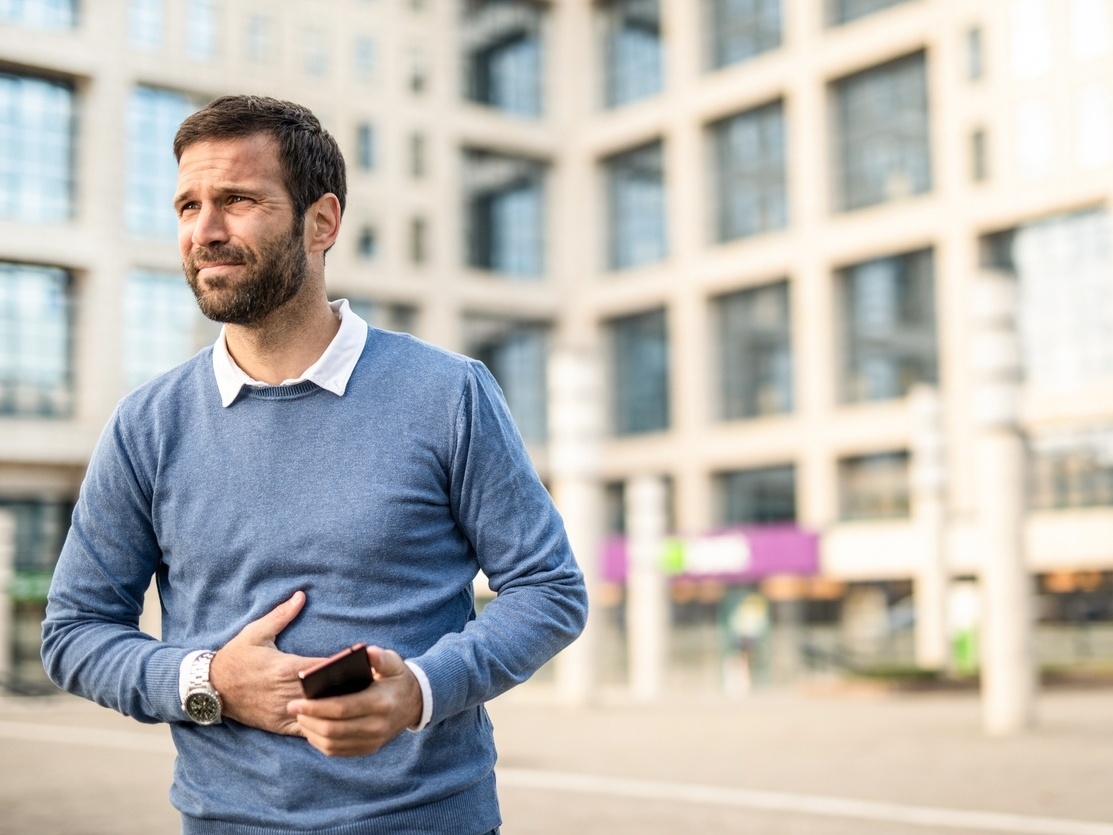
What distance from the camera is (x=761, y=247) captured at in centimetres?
A: 4809

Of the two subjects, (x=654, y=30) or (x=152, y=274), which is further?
(x=654, y=30)

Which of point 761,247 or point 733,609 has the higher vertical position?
point 761,247

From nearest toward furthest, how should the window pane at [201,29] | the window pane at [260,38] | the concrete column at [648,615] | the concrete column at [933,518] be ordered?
the window pane at [201,29], the window pane at [260,38], the concrete column at [648,615], the concrete column at [933,518]

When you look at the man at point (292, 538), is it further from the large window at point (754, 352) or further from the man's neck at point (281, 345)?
the large window at point (754, 352)

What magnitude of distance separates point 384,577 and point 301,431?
26 cm

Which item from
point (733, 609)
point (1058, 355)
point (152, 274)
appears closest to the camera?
point (152, 274)

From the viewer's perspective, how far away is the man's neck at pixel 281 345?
2455mm

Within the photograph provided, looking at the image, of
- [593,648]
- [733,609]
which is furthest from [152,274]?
[733,609]

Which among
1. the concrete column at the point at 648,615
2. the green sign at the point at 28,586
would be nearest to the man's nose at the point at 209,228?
the green sign at the point at 28,586

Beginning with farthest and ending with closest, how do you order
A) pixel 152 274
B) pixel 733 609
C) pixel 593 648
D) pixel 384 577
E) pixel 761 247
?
pixel 761 247 < pixel 733 609 < pixel 593 648 < pixel 152 274 < pixel 384 577

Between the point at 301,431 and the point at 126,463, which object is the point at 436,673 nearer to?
the point at 301,431

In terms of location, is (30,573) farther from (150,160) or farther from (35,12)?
(35,12)

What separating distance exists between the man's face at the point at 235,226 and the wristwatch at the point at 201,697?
1.73 feet

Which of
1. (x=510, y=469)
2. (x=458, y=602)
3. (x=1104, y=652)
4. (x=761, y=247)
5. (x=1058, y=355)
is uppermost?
(x=761, y=247)
